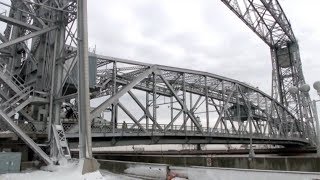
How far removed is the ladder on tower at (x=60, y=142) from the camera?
2373cm

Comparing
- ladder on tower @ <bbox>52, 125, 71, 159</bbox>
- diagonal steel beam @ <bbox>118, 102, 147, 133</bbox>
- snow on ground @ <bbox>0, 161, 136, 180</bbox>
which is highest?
diagonal steel beam @ <bbox>118, 102, 147, 133</bbox>

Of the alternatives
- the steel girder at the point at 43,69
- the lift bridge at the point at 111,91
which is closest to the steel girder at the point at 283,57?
the lift bridge at the point at 111,91

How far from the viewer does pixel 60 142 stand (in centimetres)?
2419

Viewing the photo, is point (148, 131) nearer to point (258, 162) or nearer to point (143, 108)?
point (143, 108)

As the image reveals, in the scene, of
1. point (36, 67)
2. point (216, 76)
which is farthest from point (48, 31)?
point (216, 76)

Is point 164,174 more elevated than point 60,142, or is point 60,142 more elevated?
point 60,142

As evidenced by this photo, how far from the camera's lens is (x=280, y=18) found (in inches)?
2869

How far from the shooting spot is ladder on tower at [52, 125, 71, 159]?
934 inches

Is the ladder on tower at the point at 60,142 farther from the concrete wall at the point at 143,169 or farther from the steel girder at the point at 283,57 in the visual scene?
the steel girder at the point at 283,57

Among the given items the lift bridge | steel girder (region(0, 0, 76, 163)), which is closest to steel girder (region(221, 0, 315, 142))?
the lift bridge

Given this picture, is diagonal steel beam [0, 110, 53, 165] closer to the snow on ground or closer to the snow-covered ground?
the snow-covered ground

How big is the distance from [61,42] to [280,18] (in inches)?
2222

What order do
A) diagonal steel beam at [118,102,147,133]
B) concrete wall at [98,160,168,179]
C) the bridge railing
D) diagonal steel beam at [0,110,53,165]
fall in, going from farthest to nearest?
diagonal steel beam at [118,102,147,133] → the bridge railing → diagonal steel beam at [0,110,53,165] → concrete wall at [98,160,168,179]

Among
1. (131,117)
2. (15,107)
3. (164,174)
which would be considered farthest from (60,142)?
(131,117)
